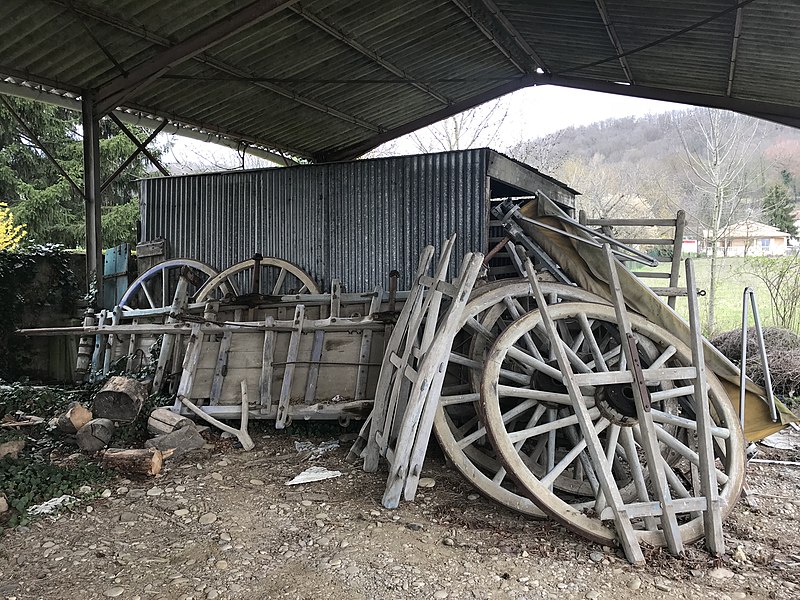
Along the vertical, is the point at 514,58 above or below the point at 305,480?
above

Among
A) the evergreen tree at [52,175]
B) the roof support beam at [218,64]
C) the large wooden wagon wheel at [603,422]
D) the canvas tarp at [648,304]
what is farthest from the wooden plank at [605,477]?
the evergreen tree at [52,175]

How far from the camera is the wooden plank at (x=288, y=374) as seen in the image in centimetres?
556

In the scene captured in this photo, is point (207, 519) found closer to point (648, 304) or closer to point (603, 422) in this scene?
point (603, 422)

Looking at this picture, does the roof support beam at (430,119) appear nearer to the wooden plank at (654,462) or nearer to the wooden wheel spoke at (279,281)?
the wooden wheel spoke at (279,281)

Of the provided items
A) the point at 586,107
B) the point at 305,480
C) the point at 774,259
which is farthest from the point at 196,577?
the point at 586,107

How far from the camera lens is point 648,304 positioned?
4.48 metres

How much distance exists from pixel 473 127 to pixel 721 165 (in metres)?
7.76

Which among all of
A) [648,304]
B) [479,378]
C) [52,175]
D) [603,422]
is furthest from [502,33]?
[52,175]

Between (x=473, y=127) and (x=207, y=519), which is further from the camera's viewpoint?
(x=473, y=127)

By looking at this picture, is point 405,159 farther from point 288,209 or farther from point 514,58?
point 514,58

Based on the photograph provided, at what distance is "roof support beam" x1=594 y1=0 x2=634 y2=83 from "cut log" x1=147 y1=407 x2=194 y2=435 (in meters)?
6.39

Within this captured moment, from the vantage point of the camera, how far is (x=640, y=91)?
8.52 m

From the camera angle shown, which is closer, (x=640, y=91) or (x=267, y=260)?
(x=267, y=260)

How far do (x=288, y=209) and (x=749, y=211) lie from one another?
1174cm
